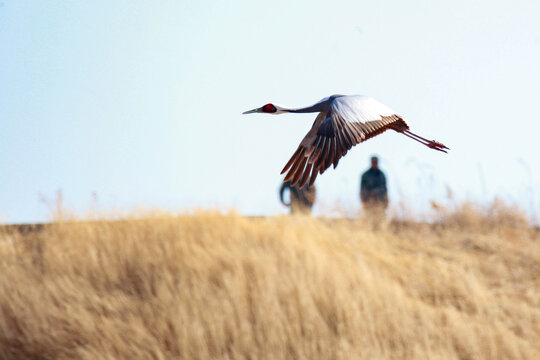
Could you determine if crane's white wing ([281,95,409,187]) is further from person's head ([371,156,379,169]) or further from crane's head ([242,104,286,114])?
person's head ([371,156,379,169])

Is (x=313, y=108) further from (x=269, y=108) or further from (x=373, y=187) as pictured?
(x=373, y=187)

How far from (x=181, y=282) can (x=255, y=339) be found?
117 centimetres

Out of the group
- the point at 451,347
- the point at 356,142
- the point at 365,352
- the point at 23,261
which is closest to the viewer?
the point at 356,142

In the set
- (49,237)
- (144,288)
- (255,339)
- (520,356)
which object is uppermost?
(49,237)

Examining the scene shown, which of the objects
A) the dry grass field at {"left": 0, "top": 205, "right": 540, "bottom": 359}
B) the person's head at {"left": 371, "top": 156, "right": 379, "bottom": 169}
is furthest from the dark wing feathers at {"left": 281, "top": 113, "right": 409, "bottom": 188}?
the person's head at {"left": 371, "top": 156, "right": 379, "bottom": 169}

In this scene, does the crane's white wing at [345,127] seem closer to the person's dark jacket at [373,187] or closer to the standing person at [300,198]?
the standing person at [300,198]

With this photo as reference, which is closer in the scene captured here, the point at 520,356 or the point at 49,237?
the point at 520,356

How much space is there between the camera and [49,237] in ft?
32.6

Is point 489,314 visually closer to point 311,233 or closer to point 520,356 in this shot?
point 520,356

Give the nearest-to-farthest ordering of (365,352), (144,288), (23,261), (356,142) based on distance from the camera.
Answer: (356,142) < (365,352) < (144,288) < (23,261)

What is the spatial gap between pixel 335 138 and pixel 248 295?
6.08 m

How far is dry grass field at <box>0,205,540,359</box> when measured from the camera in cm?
810

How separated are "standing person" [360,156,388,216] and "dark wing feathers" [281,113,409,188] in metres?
8.14

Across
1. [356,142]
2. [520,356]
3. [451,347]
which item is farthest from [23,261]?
[356,142]
